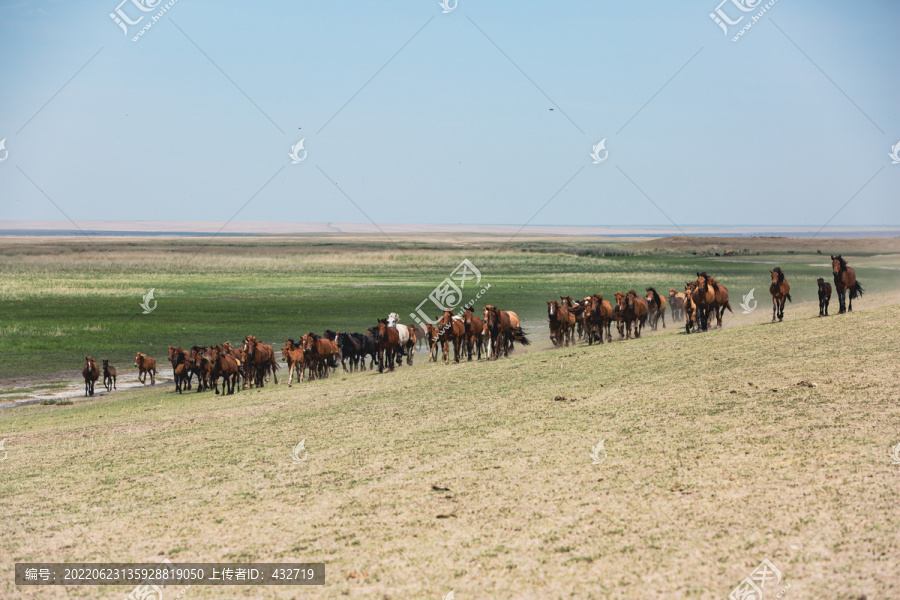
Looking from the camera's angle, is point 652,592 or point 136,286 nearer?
point 652,592

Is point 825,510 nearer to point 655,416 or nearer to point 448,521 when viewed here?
point 448,521

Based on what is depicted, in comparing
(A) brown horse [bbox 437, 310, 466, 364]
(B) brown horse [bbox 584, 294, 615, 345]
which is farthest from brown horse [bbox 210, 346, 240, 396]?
(B) brown horse [bbox 584, 294, 615, 345]

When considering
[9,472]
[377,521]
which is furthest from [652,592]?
[9,472]

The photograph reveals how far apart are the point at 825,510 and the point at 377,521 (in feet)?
14.4

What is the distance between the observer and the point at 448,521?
27.8ft

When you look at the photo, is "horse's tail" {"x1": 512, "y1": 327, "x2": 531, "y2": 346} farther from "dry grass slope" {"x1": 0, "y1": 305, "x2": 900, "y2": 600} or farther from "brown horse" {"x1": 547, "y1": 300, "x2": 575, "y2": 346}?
"dry grass slope" {"x1": 0, "y1": 305, "x2": 900, "y2": 600}
